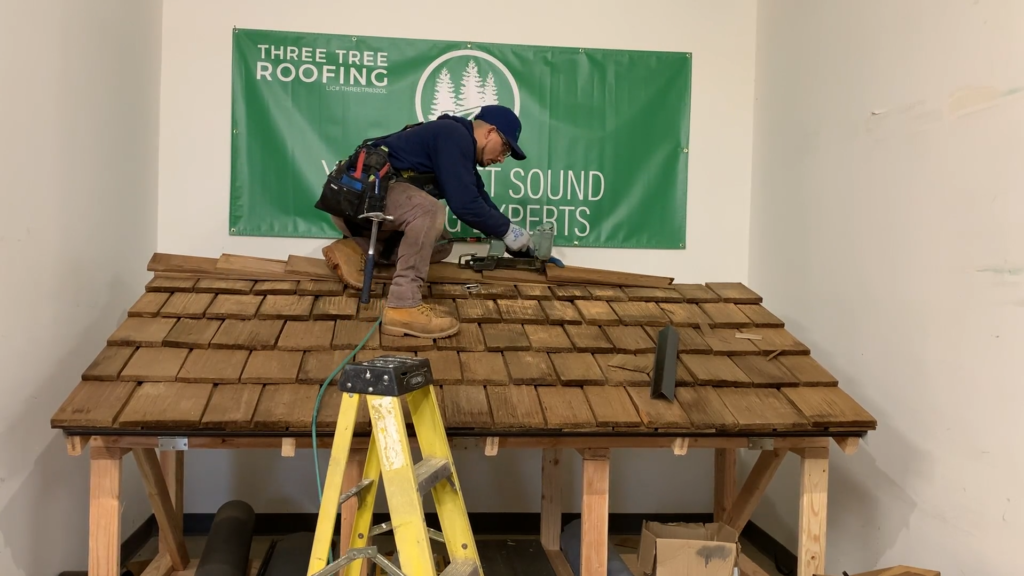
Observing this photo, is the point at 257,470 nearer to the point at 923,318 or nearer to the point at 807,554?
the point at 807,554

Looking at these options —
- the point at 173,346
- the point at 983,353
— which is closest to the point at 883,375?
the point at 983,353

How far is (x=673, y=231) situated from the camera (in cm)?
347

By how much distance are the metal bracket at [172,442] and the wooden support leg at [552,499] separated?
1663mm

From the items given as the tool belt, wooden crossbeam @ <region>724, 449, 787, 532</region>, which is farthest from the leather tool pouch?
wooden crossbeam @ <region>724, 449, 787, 532</region>

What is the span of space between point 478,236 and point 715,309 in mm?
1251

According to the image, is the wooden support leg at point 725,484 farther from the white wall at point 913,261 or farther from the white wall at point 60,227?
the white wall at point 60,227

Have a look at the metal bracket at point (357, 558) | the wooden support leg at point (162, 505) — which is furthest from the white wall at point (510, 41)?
the metal bracket at point (357, 558)

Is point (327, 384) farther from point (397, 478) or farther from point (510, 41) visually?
point (510, 41)

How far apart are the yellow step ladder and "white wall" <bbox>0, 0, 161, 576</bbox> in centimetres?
121

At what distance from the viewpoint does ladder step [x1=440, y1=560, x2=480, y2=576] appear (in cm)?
161

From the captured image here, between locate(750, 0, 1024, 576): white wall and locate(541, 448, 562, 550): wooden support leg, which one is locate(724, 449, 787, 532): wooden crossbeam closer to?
locate(750, 0, 1024, 576): white wall

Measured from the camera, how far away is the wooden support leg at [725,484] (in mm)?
2945

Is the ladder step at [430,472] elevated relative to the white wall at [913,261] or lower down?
lower down

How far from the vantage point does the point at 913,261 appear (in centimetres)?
234
